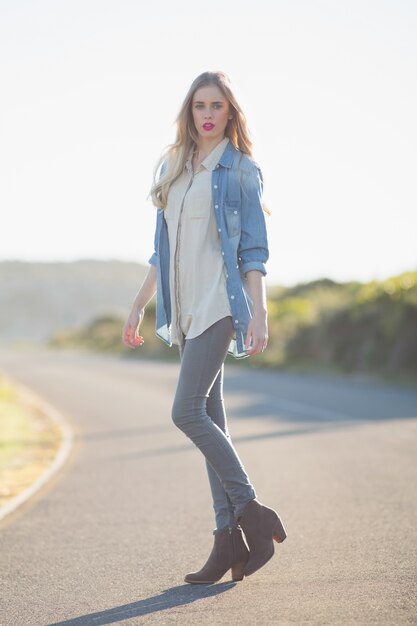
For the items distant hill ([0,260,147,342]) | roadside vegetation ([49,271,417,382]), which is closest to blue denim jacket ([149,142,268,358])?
roadside vegetation ([49,271,417,382])

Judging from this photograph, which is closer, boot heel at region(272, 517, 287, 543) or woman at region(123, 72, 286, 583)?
woman at region(123, 72, 286, 583)

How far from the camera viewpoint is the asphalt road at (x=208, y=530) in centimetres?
458

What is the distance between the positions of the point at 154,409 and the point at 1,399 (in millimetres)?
3117

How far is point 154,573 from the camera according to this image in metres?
5.34

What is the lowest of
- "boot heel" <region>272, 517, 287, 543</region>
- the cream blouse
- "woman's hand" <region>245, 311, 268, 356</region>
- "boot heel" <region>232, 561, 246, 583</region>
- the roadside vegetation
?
the roadside vegetation

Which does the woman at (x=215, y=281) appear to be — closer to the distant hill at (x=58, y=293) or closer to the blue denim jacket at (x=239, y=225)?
the blue denim jacket at (x=239, y=225)

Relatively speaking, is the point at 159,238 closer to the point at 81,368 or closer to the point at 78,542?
the point at 78,542

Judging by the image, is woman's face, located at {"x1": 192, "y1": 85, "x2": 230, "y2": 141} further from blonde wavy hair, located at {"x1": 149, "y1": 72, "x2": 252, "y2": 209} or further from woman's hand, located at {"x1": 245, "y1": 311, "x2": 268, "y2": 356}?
woman's hand, located at {"x1": 245, "y1": 311, "x2": 268, "y2": 356}

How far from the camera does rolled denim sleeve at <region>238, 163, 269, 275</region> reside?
193 inches

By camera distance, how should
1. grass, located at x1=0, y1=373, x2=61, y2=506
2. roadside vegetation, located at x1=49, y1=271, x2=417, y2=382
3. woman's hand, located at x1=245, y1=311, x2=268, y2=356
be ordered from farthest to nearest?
roadside vegetation, located at x1=49, y1=271, x2=417, y2=382 → grass, located at x1=0, y1=373, x2=61, y2=506 → woman's hand, located at x1=245, y1=311, x2=268, y2=356

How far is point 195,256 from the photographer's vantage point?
495 cm

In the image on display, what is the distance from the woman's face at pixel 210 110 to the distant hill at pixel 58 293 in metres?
114

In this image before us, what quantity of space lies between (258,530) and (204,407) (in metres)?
0.62

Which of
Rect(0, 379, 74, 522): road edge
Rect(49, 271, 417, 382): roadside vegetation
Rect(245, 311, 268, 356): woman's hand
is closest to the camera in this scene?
Rect(245, 311, 268, 356): woman's hand
